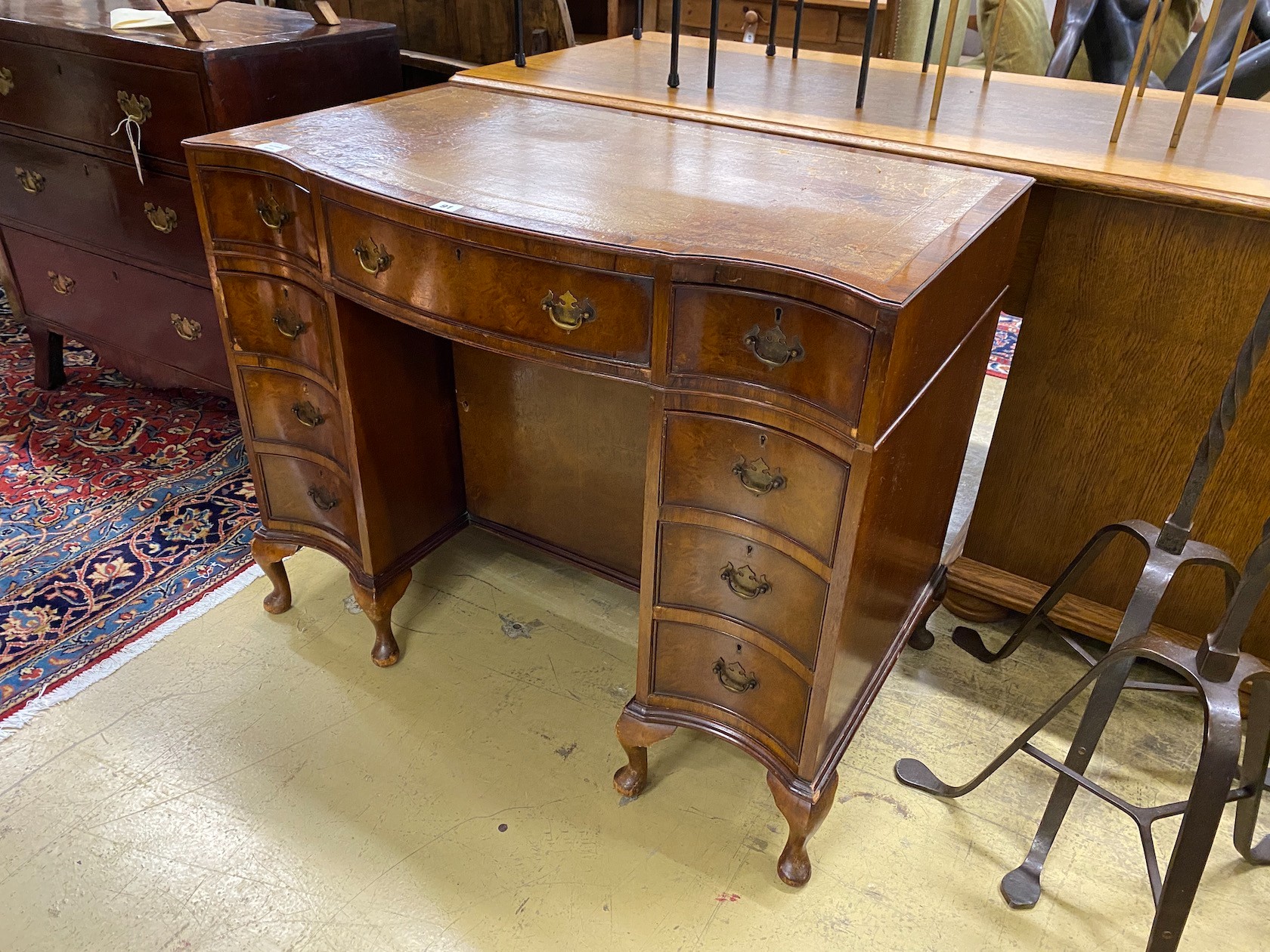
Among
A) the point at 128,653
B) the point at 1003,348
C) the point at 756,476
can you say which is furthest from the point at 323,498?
the point at 1003,348

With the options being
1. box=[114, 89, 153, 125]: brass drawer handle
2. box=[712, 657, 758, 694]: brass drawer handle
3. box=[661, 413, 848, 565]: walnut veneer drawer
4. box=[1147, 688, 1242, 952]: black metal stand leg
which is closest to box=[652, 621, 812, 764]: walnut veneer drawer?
box=[712, 657, 758, 694]: brass drawer handle

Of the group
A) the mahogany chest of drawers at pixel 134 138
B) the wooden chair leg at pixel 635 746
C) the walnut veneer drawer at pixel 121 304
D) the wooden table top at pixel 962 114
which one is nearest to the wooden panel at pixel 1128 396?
the wooden table top at pixel 962 114

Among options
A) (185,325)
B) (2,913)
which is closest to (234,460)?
(185,325)

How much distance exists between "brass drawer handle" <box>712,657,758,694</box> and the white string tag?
1.54 m

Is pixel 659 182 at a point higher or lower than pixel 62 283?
higher

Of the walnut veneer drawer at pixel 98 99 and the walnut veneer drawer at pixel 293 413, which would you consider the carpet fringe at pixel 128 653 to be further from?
the walnut veneer drawer at pixel 98 99

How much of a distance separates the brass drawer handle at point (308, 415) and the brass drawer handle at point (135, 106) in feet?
2.50

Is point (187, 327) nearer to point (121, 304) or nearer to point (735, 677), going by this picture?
point (121, 304)

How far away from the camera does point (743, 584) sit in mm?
1201

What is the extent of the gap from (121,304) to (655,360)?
1700 mm

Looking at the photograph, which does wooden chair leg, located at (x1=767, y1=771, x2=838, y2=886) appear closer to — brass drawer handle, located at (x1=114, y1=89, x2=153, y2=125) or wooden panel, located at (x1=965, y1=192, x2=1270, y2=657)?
wooden panel, located at (x1=965, y1=192, x2=1270, y2=657)

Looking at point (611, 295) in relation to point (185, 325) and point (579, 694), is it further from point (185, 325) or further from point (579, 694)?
point (185, 325)

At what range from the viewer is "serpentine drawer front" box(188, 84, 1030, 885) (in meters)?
1.01

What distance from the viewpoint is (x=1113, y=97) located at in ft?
5.97
